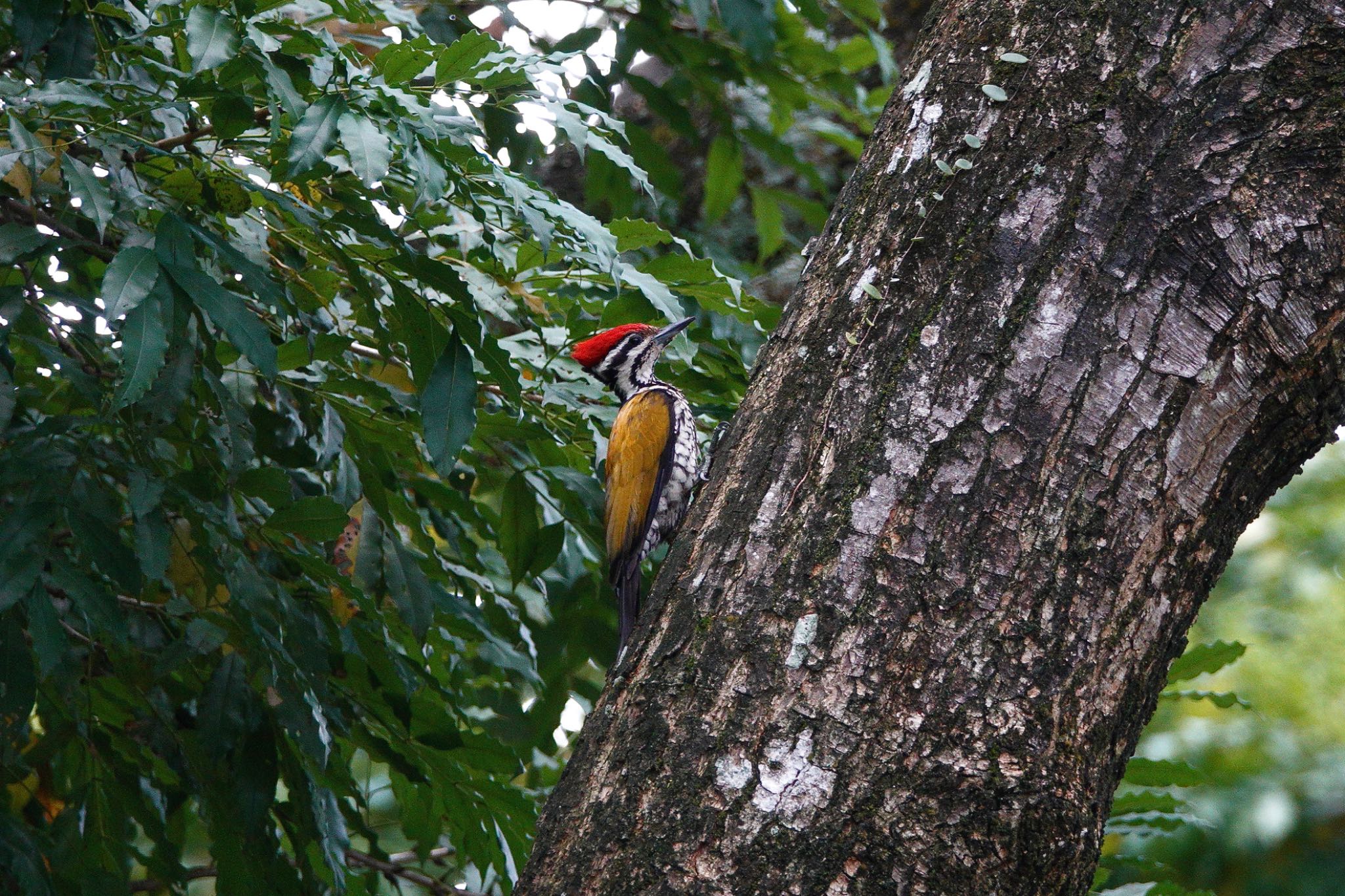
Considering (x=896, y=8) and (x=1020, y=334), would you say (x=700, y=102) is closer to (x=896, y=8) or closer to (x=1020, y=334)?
(x=896, y=8)

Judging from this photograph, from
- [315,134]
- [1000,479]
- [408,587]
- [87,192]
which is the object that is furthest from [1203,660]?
[87,192]

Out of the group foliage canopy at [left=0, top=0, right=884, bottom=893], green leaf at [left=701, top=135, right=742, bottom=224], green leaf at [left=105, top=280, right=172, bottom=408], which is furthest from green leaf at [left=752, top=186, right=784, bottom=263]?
green leaf at [left=105, top=280, right=172, bottom=408]

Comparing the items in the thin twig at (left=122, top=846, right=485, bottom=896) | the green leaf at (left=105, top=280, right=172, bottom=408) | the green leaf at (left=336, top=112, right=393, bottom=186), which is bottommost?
the thin twig at (left=122, top=846, right=485, bottom=896)

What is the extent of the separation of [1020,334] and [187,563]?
2.13 meters

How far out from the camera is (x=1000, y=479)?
193 centimetres

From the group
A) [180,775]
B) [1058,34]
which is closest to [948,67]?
[1058,34]

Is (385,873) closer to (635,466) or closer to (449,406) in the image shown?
(635,466)

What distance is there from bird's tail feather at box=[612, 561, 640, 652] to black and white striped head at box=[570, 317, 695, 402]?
3.02 feet

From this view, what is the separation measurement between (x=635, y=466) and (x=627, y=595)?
1.89 feet

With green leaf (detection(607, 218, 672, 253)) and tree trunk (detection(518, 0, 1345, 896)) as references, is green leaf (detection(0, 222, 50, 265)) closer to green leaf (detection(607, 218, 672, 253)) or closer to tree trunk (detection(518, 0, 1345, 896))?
green leaf (detection(607, 218, 672, 253))

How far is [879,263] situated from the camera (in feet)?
7.20

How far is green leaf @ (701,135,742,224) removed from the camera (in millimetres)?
5043

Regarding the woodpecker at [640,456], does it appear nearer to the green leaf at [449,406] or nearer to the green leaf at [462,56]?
the green leaf at [449,406]

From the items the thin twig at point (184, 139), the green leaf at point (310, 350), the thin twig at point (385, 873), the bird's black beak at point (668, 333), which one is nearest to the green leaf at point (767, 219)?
the bird's black beak at point (668, 333)
